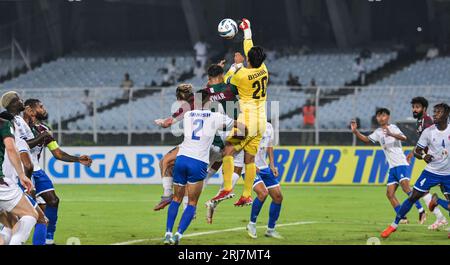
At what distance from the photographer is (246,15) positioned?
4922 centimetres

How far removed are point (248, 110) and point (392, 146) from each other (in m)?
4.83

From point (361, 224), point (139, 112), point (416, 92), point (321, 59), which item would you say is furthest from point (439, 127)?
point (321, 59)

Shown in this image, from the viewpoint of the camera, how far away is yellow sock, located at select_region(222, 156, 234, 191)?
1634 centimetres

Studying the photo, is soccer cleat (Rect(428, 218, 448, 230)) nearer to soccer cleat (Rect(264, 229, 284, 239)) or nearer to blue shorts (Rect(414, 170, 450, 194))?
blue shorts (Rect(414, 170, 450, 194))

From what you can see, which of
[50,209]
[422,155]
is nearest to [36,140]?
[50,209]

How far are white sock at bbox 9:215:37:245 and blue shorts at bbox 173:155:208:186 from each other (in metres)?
3.03

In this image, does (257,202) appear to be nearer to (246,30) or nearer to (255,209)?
(255,209)

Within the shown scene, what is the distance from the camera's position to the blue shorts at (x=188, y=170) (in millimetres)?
15180

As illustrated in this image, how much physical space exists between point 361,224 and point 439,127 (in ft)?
11.2

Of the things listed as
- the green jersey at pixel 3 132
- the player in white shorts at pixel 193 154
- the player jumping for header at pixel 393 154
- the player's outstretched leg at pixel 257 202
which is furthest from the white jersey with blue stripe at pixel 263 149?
the green jersey at pixel 3 132

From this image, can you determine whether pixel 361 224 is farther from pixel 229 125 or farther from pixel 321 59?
pixel 321 59

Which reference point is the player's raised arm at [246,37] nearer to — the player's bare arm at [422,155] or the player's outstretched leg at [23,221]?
the player's bare arm at [422,155]

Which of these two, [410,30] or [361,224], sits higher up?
[410,30]

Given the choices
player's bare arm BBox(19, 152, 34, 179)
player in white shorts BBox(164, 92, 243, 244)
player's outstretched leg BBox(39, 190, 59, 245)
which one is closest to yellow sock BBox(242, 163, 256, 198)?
player in white shorts BBox(164, 92, 243, 244)
